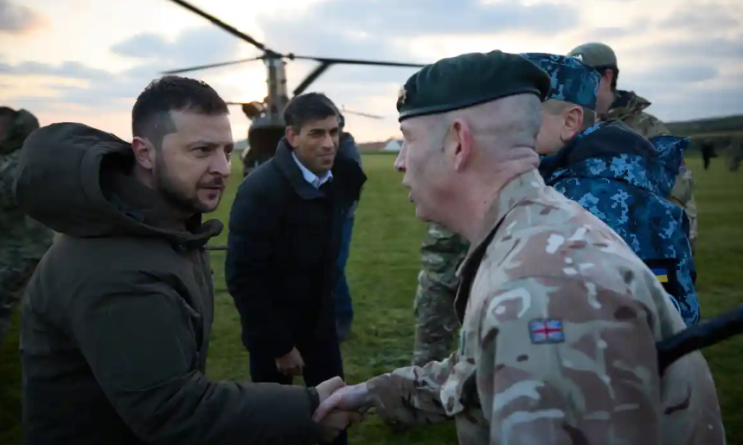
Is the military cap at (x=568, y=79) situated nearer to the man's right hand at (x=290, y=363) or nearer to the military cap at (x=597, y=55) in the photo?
the military cap at (x=597, y=55)

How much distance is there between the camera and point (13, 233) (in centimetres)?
604

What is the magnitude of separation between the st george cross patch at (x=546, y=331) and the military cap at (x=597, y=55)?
134 inches

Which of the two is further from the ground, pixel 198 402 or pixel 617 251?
pixel 617 251

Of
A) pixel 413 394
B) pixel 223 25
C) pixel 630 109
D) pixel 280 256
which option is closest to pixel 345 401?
pixel 413 394

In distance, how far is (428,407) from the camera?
2.03 m

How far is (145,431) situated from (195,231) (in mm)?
808

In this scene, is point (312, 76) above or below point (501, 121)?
above

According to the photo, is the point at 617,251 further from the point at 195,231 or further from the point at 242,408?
the point at 195,231

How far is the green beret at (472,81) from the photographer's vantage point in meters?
1.53

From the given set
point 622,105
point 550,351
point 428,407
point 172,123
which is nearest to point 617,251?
point 550,351

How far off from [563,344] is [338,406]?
1.14 meters

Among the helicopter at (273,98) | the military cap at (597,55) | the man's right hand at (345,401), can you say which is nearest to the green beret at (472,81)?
the man's right hand at (345,401)

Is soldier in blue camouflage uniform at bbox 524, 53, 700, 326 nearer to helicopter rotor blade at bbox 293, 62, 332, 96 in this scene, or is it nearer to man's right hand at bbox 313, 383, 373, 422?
man's right hand at bbox 313, 383, 373, 422

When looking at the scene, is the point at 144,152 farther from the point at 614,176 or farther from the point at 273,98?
the point at 273,98
